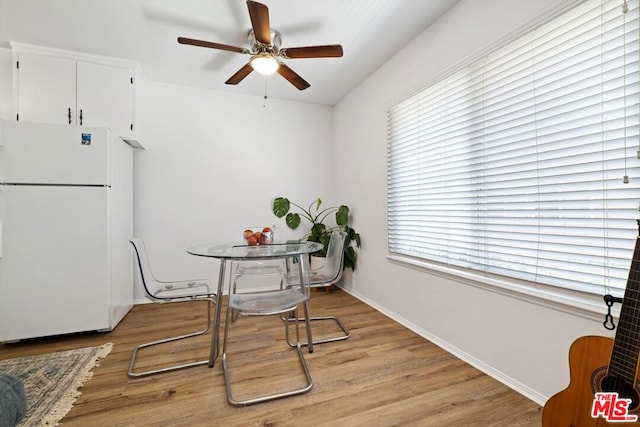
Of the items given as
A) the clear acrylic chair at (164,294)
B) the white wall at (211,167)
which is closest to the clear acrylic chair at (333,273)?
the clear acrylic chair at (164,294)

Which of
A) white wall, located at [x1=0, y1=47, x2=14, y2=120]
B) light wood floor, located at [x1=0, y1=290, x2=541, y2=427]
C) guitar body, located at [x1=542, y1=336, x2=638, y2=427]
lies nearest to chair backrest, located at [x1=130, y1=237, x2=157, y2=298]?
light wood floor, located at [x1=0, y1=290, x2=541, y2=427]

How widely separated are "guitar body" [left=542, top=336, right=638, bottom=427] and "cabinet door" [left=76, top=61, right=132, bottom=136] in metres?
3.74

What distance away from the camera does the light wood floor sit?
138 centimetres

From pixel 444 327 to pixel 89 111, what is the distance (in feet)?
12.6

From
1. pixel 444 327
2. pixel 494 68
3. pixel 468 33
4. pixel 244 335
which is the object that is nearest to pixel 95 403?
pixel 244 335

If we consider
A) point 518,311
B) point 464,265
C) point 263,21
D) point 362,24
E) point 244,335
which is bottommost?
point 244,335

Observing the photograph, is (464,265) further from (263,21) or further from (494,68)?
(263,21)

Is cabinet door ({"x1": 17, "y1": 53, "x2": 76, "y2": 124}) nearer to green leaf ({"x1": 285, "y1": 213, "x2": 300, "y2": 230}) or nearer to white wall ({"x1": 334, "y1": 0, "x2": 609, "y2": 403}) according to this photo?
green leaf ({"x1": 285, "y1": 213, "x2": 300, "y2": 230})

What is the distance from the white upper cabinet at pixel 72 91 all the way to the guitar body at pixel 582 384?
3740mm

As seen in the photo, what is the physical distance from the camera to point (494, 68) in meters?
1.73

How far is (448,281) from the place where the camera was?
2051mm

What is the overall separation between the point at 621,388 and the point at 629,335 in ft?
0.60

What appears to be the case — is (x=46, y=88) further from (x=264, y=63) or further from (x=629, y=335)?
(x=629, y=335)

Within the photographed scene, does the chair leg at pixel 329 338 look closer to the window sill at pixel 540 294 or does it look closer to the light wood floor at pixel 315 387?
the light wood floor at pixel 315 387
